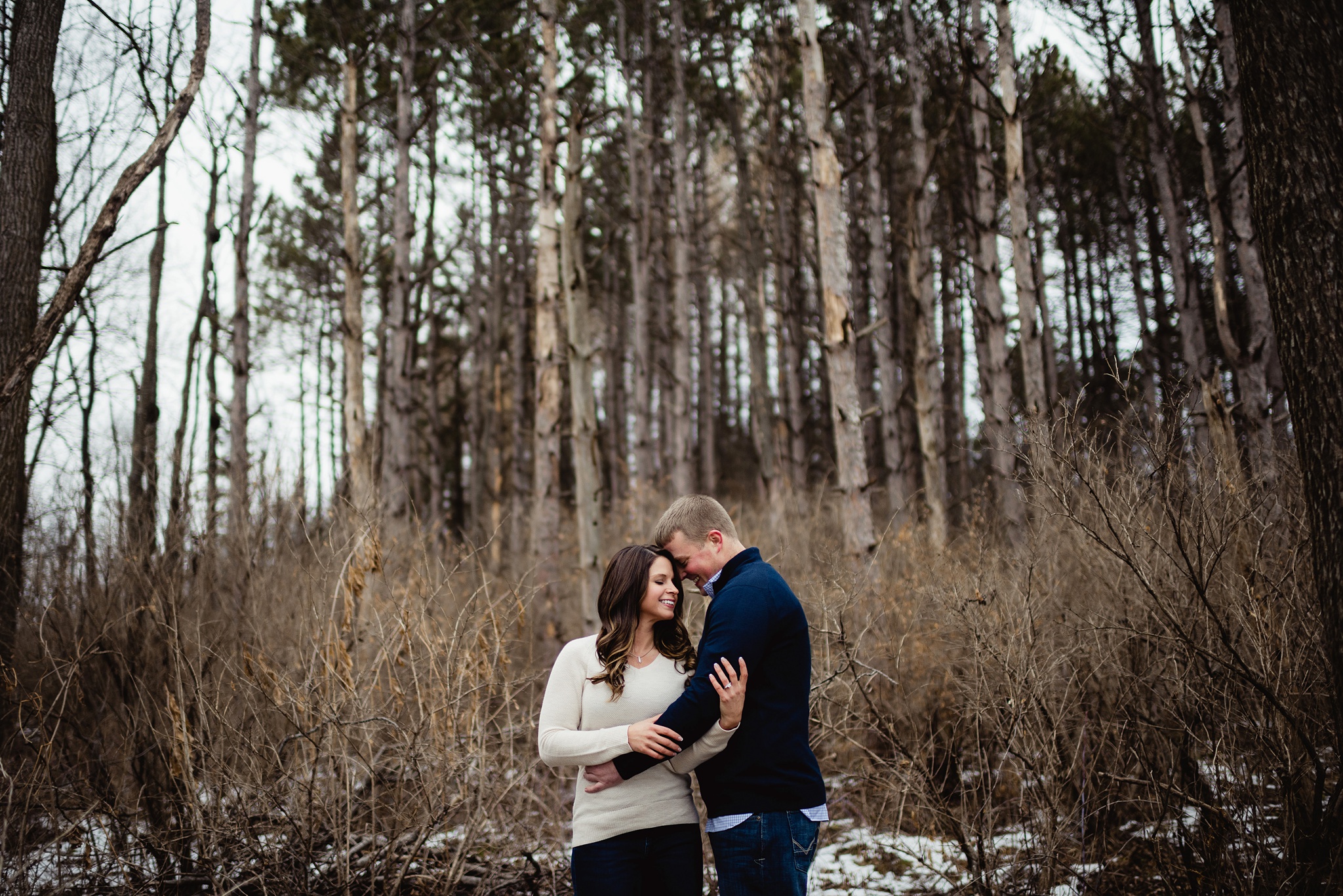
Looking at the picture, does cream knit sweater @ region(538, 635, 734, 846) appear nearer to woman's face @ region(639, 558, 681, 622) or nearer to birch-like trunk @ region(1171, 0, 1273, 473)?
woman's face @ region(639, 558, 681, 622)

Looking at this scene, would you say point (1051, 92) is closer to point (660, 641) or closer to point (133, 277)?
point (660, 641)

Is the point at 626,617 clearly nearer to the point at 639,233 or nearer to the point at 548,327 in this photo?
the point at 548,327

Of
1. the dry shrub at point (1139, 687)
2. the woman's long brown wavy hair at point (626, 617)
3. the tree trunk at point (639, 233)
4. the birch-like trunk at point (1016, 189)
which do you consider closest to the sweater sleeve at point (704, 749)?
the woman's long brown wavy hair at point (626, 617)

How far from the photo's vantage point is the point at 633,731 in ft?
7.49

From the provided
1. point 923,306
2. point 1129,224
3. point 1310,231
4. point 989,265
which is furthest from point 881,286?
point 1310,231

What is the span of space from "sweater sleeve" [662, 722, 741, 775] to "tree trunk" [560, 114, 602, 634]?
561 cm

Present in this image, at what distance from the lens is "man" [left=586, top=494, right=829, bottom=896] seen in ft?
7.49

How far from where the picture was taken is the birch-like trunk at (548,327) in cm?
844

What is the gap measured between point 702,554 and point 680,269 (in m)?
11.3

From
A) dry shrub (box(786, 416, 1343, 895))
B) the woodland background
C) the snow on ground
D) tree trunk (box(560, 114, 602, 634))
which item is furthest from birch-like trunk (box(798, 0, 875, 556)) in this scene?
tree trunk (box(560, 114, 602, 634))

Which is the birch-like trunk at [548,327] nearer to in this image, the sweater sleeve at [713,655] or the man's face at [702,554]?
the man's face at [702,554]

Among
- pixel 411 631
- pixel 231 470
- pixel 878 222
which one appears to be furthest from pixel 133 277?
pixel 411 631

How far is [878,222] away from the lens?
12.6 m

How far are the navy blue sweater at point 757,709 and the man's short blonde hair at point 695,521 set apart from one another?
25cm
